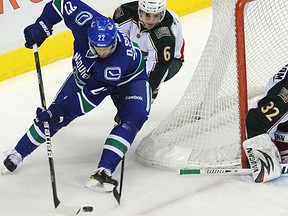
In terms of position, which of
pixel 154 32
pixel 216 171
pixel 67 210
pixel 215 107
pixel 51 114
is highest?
pixel 51 114

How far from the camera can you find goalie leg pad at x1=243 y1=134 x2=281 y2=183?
445 cm

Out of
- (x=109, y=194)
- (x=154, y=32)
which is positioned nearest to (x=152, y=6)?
(x=154, y=32)

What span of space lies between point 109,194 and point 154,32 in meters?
1.07

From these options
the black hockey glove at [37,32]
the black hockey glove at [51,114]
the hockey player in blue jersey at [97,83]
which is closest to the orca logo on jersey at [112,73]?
the hockey player in blue jersey at [97,83]

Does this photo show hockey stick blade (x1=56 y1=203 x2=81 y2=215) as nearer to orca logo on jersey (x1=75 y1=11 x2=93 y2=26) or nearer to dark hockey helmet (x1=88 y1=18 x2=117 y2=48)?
dark hockey helmet (x1=88 y1=18 x2=117 y2=48)

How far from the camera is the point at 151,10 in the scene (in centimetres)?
498

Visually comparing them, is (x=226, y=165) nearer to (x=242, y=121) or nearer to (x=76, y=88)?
(x=242, y=121)

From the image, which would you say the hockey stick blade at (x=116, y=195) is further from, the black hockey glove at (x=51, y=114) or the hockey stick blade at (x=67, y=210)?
the black hockey glove at (x=51, y=114)

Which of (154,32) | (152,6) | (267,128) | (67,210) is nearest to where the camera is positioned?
(67,210)

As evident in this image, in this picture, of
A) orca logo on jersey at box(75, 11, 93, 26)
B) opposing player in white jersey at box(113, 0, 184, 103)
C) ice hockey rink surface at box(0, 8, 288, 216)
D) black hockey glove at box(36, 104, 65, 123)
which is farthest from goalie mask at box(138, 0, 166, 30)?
black hockey glove at box(36, 104, 65, 123)

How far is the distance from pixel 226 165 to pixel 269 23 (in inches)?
29.8

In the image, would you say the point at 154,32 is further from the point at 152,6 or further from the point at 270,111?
the point at 270,111

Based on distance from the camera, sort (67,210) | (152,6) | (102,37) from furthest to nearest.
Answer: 1. (152,6)
2. (102,37)
3. (67,210)

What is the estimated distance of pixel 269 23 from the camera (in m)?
4.77
